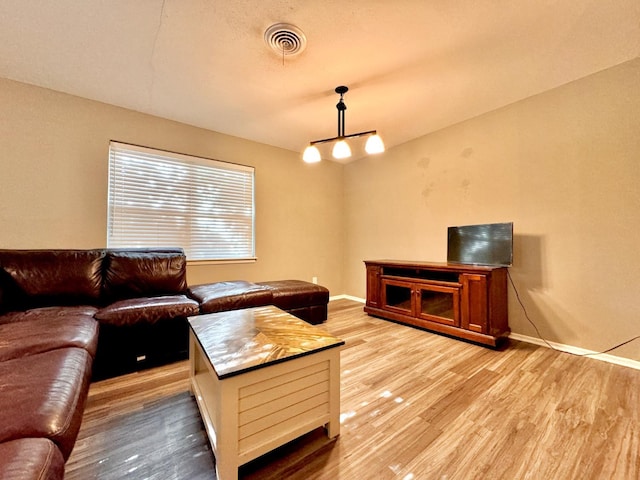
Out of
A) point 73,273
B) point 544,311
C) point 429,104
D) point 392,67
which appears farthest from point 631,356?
point 73,273

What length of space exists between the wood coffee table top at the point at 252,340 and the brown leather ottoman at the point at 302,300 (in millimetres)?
1026

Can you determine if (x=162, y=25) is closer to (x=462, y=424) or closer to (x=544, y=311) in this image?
(x=462, y=424)

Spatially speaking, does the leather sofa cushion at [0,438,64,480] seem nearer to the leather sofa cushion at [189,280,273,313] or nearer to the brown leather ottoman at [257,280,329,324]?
the leather sofa cushion at [189,280,273,313]

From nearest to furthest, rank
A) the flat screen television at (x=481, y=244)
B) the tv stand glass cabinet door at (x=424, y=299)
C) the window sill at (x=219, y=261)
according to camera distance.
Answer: the flat screen television at (x=481, y=244) < the tv stand glass cabinet door at (x=424, y=299) < the window sill at (x=219, y=261)

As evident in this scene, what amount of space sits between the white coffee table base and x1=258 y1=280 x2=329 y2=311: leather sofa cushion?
141cm

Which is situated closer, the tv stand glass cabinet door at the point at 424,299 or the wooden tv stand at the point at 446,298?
the wooden tv stand at the point at 446,298

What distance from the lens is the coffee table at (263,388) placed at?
42.4 inches

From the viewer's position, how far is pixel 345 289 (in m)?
4.79

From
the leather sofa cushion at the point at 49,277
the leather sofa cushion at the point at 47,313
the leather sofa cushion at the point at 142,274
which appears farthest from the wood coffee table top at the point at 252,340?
the leather sofa cushion at the point at 49,277

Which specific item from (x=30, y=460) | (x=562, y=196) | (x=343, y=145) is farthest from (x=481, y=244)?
(x=30, y=460)

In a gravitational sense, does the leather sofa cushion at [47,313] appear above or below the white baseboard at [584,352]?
above

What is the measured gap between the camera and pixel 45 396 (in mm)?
907

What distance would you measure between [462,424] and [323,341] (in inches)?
37.1

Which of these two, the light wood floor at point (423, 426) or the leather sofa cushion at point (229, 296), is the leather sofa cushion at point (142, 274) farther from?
the light wood floor at point (423, 426)
